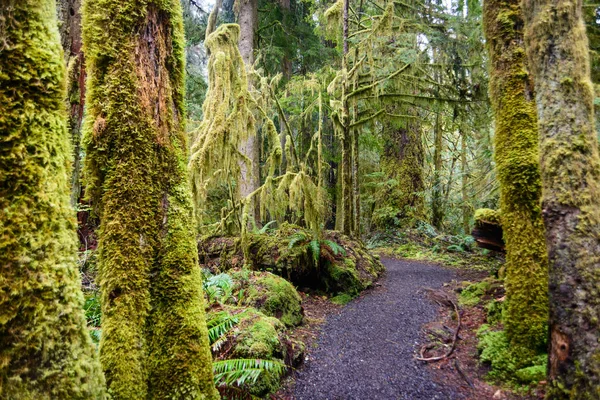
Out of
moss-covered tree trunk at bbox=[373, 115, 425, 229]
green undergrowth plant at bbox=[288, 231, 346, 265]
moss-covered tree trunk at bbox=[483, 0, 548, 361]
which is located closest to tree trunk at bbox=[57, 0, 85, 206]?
green undergrowth plant at bbox=[288, 231, 346, 265]

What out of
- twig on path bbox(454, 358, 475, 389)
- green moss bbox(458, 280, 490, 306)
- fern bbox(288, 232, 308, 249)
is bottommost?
twig on path bbox(454, 358, 475, 389)

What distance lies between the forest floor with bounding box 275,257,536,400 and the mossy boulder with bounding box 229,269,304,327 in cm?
35

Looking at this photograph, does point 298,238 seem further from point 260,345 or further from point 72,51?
point 72,51

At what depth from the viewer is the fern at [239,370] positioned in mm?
3160

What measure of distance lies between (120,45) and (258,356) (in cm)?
334

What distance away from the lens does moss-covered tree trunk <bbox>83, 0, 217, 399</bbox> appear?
204 centimetres

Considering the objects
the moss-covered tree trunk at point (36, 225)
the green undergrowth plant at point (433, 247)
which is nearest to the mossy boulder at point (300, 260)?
the green undergrowth plant at point (433, 247)

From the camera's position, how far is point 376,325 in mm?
5836

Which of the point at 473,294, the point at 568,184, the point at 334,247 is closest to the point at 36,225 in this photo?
the point at 568,184

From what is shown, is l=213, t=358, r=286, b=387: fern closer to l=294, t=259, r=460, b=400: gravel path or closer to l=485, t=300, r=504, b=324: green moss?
l=294, t=259, r=460, b=400: gravel path

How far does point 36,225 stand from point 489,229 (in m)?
7.57

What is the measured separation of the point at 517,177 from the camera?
4.17 m

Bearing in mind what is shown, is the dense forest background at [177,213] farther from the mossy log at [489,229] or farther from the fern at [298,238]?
the fern at [298,238]

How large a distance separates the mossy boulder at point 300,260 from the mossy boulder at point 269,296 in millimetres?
1445
